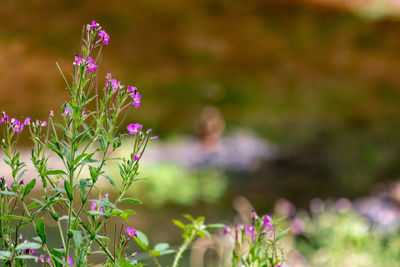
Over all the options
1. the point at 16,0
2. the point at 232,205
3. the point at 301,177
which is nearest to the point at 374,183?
the point at 301,177

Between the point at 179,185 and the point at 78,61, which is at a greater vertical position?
the point at 179,185

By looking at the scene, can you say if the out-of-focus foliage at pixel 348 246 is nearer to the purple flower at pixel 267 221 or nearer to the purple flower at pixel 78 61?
the purple flower at pixel 267 221

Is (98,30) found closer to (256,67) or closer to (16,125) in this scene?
(16,125)

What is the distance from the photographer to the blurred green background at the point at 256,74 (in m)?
4.39

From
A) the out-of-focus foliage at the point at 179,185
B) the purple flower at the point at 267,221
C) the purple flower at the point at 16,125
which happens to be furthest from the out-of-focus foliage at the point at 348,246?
the purple flower at the point at 16,125

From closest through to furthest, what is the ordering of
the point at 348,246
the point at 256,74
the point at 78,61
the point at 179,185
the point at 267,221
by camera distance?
the point at 78,61 < the point at 267,221 < the point at 348,246 < the point at 179,185 < the point at 256,74

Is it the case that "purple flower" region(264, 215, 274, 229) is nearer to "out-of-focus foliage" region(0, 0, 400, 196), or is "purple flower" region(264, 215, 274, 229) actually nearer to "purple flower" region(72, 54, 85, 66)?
"purple flower" region(72, 54, 85, 66)

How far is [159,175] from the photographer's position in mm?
4367

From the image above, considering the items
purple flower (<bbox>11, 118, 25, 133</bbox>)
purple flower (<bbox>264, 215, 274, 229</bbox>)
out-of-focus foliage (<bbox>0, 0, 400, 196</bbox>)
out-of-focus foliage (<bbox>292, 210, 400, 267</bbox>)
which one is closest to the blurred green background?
out-of-focus foliage (<bbox>0, 0, 400, 196</bbox>)

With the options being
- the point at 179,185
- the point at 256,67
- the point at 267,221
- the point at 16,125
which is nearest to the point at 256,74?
the point at 256,67

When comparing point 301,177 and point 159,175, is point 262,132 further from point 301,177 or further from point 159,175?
point 159,175

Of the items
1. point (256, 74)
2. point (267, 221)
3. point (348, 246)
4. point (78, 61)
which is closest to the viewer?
point (78, 61)

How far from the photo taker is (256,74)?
5.20 metres

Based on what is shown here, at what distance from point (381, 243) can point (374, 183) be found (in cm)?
150
